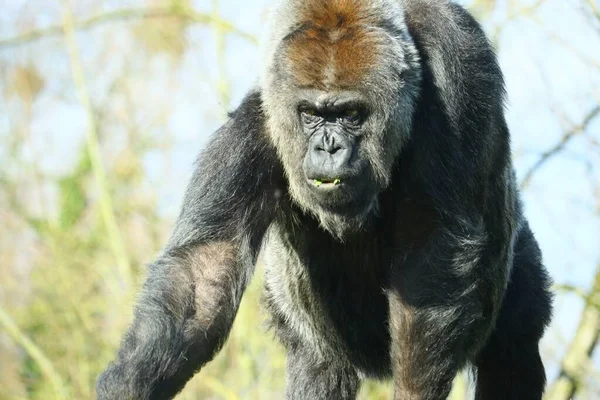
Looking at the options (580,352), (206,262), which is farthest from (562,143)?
(206,262)

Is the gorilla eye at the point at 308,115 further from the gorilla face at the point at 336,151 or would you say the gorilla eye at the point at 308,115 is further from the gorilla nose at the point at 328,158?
the gorilla nose at the point at 328,158

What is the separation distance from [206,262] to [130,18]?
8078 mm

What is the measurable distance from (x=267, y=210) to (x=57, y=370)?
945 centimetres

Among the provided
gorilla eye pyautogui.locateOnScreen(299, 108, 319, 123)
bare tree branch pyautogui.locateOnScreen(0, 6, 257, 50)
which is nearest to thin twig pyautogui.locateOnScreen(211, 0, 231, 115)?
bare tree branch pyautogui.locateOnScreen(0, 6, 257, 50)

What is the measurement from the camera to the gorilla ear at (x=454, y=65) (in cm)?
544

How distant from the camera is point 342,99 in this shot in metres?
5.23

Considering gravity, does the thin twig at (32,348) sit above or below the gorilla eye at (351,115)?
below

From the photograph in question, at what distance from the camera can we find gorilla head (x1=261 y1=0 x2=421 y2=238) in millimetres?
5199

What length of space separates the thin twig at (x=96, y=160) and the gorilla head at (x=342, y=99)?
8.03 m

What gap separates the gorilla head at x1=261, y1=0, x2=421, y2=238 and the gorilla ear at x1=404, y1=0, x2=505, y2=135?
13 centimetres

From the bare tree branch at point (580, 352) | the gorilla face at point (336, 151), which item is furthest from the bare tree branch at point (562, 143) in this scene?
the gorilla face at point (336, 151)

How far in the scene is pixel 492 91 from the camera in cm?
567

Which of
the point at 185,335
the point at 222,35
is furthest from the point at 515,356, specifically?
the point at 222,35

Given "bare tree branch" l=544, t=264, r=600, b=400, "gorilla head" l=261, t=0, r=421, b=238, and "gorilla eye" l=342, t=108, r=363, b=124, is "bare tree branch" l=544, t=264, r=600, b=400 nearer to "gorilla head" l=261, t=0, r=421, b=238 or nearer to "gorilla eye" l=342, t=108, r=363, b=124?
"gorilla head" l=261, t=0, r=421, b=238
